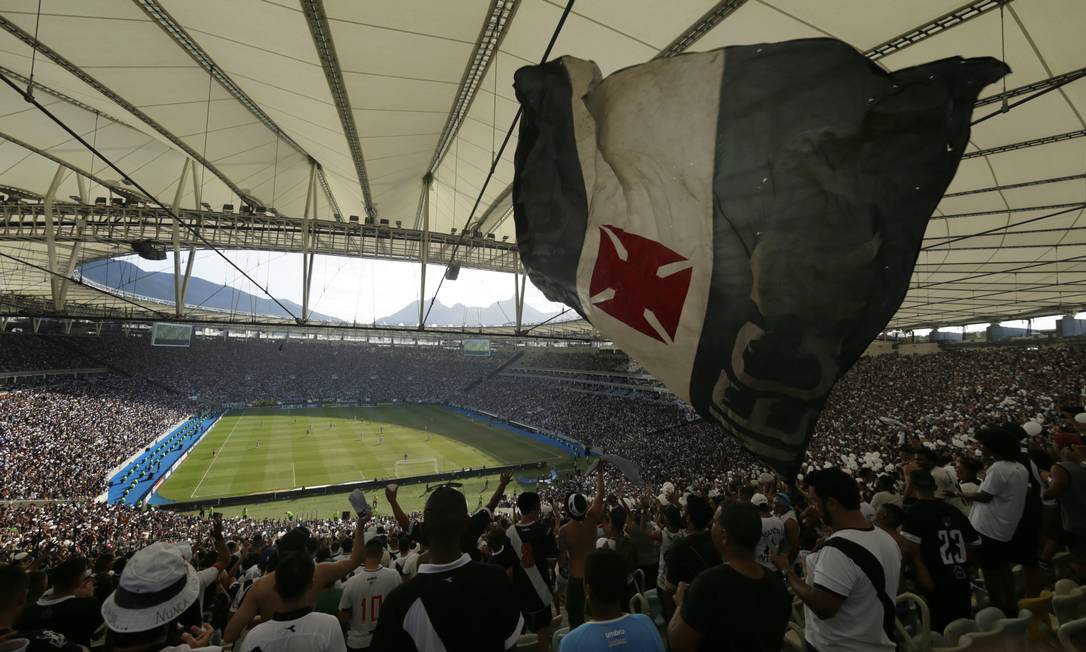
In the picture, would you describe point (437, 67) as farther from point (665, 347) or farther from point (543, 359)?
point (543, 359)

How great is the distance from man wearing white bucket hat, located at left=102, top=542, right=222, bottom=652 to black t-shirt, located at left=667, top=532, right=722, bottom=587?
2.62m

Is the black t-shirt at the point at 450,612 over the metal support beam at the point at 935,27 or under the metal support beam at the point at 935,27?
under

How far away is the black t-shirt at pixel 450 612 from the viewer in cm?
179

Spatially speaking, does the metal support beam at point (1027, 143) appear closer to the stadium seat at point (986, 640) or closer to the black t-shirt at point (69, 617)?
the stadium seat at point (986, 640)

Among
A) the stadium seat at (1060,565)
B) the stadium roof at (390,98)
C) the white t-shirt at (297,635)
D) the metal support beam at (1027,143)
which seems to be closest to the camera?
the white t-shirt at (297,635)

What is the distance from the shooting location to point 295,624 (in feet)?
7.09

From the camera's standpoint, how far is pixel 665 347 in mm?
3432

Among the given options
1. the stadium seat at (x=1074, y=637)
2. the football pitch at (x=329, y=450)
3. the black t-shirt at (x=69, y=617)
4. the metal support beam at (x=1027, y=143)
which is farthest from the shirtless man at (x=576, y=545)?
the football pitch at (x=329, y=450)

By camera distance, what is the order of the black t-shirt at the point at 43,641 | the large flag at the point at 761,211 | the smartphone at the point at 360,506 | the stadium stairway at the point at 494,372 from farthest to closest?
1. the stadium stairway at the point at 494,372
2. the smartphone at the point at 360,506
3. the large flag at the point at 761,211
4. the black t-shirt at the point at 43,641

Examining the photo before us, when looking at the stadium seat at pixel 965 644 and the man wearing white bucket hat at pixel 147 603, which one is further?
the stadium seat at pixel 965 644

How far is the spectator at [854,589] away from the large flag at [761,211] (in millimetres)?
583

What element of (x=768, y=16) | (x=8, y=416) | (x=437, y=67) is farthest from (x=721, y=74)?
(x=8, y=416)

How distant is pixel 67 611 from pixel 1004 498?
650 centimetres

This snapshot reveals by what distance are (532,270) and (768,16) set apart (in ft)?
14.3
